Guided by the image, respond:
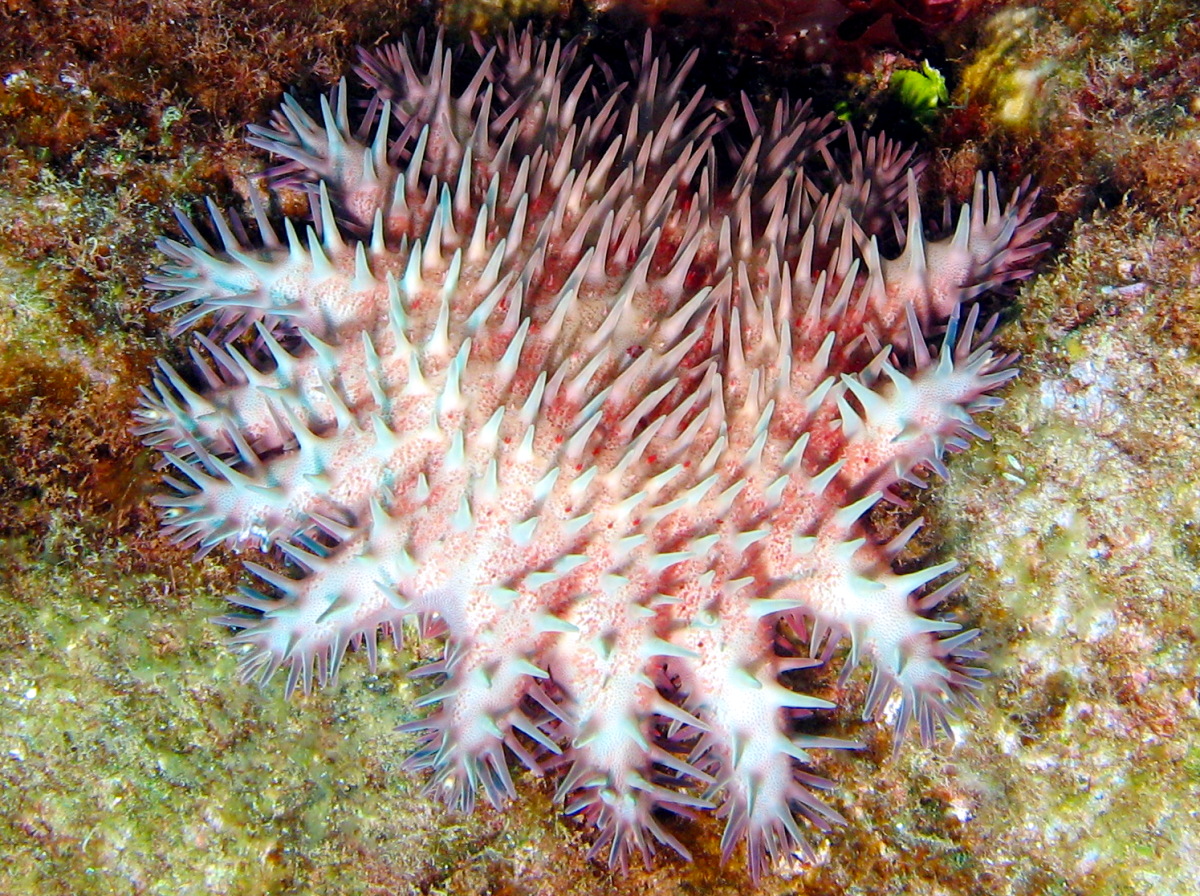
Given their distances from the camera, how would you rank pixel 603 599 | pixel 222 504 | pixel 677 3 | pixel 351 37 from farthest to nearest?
pixel 677 3
pixel 351 37
pixel 222 504
pixel 603 599

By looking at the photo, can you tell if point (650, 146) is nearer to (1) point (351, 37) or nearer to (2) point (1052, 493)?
(1) point (351, 37)

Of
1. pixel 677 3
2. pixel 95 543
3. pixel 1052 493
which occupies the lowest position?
pixel 95 543

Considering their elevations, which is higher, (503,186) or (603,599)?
(503,186)

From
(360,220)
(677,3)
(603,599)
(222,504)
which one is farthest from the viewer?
(677,3)

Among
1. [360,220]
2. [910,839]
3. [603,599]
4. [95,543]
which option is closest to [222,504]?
[95,543]

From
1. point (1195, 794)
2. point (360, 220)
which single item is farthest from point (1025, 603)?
point (360, 220)

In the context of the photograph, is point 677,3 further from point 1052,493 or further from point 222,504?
point 222,504

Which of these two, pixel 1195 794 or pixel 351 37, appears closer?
pixel 1195 794
